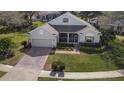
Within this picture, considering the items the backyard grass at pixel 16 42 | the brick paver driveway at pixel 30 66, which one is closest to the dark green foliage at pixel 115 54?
the brick paver driveway at pixel 30 66

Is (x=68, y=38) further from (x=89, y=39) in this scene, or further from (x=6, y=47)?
(x=6, y=47)

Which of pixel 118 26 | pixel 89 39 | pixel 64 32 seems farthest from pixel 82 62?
pixel 118 26

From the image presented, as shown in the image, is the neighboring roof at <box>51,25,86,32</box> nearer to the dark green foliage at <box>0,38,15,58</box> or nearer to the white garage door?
the white garage door

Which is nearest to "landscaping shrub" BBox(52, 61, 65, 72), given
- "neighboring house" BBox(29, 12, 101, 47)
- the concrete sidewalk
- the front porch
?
the concrete sidewalk

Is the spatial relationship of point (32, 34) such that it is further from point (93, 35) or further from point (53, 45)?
point (93, 35)

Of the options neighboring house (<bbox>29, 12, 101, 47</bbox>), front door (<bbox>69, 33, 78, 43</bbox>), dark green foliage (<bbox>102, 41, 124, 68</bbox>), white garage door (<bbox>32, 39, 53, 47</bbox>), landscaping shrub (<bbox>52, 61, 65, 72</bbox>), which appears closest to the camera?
landscaping shrub (<bbox>52, 61, 65, 72</bbox>)
